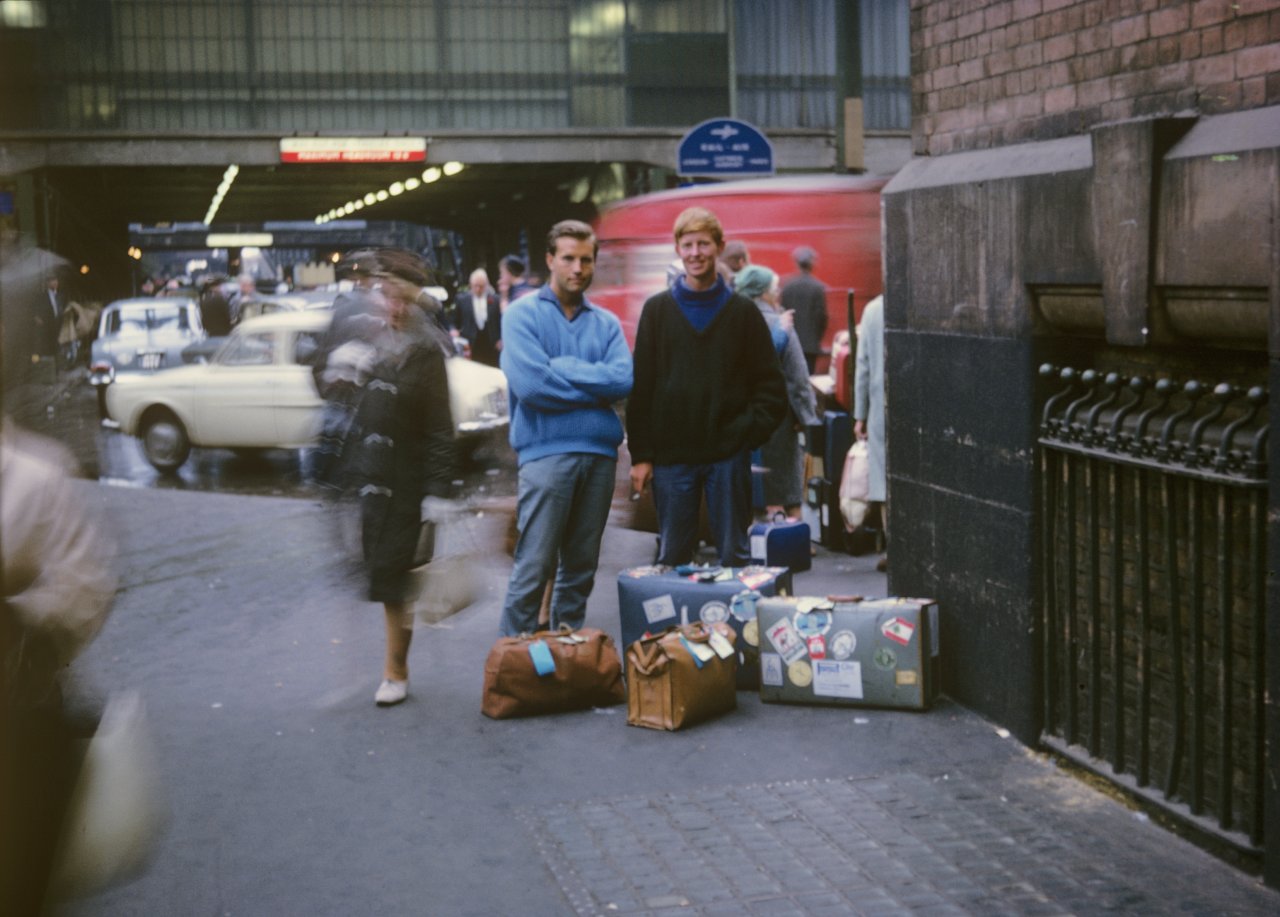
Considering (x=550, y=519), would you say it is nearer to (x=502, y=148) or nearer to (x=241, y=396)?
(x=241, y=396)

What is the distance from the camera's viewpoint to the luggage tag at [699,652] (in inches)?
248

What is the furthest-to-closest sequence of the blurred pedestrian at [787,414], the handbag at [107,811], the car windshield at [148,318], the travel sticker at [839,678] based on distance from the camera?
the car windshield at [148,318]
the blurred pedestrian at [787,414]
the travel sticker at [839,678]
the handbag at [107,811]

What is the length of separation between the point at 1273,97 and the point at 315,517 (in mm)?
9072

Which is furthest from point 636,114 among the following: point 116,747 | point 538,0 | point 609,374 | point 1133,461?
point 116,747

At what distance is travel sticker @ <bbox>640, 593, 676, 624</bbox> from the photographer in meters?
6.95

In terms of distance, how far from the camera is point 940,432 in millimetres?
6496

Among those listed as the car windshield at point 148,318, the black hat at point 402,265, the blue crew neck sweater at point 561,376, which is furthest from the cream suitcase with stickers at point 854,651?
the car windshield at point 148,318

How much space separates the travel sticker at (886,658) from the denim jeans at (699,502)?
120 cm

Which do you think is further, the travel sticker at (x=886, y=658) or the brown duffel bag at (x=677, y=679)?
the travel sticker at (x=886, y=658)

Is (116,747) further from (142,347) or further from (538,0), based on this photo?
(538,0)

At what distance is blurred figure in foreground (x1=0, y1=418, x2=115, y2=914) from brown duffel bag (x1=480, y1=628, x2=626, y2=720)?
3266 millimetres

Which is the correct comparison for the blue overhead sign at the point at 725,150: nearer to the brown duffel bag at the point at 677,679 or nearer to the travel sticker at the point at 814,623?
the travel sticker at the point at 814,623

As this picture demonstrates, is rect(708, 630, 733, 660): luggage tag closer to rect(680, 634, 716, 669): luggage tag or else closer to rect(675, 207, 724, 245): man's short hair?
rect(680, 634, 716, 669): luggage tag

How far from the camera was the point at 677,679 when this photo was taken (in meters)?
6.21
